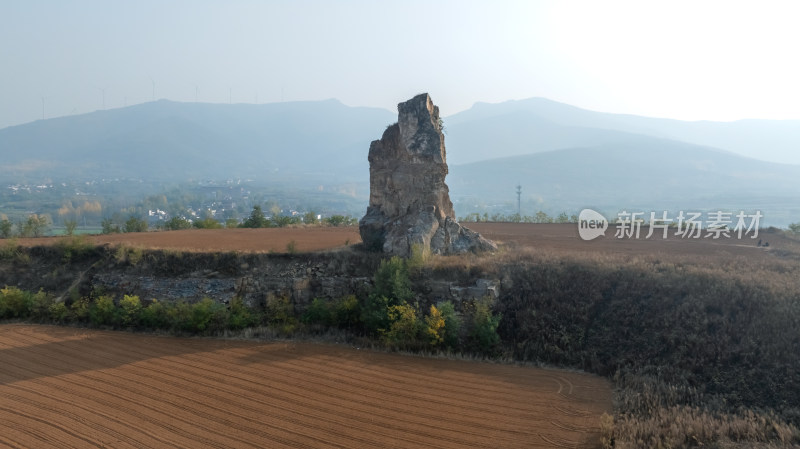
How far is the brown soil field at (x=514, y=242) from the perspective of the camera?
19.5 meters

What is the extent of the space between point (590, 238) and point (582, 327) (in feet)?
38.1

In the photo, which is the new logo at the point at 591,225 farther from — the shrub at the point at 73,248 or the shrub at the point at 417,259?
the shrub at the point at 73,248

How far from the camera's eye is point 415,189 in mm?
18094

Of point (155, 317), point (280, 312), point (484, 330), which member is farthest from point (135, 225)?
point (484, 330)

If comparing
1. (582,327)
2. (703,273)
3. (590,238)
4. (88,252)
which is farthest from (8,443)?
(590,238)

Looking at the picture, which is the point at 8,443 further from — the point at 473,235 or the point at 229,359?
the point at 473,235

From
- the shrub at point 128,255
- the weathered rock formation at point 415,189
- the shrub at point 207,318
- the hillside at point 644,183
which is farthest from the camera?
the hillside at point 644,183

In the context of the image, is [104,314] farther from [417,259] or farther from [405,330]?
[417,259]

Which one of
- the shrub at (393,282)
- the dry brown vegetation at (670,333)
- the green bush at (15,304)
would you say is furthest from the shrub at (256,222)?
the dry brown vegetation at (670,333)

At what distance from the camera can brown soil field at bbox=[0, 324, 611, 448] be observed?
9078 millimetres

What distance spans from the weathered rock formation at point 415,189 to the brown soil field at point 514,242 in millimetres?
3082

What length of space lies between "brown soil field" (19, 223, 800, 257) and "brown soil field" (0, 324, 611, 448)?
6.39m

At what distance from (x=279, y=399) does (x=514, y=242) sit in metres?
14.5

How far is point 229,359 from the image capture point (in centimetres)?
1297
